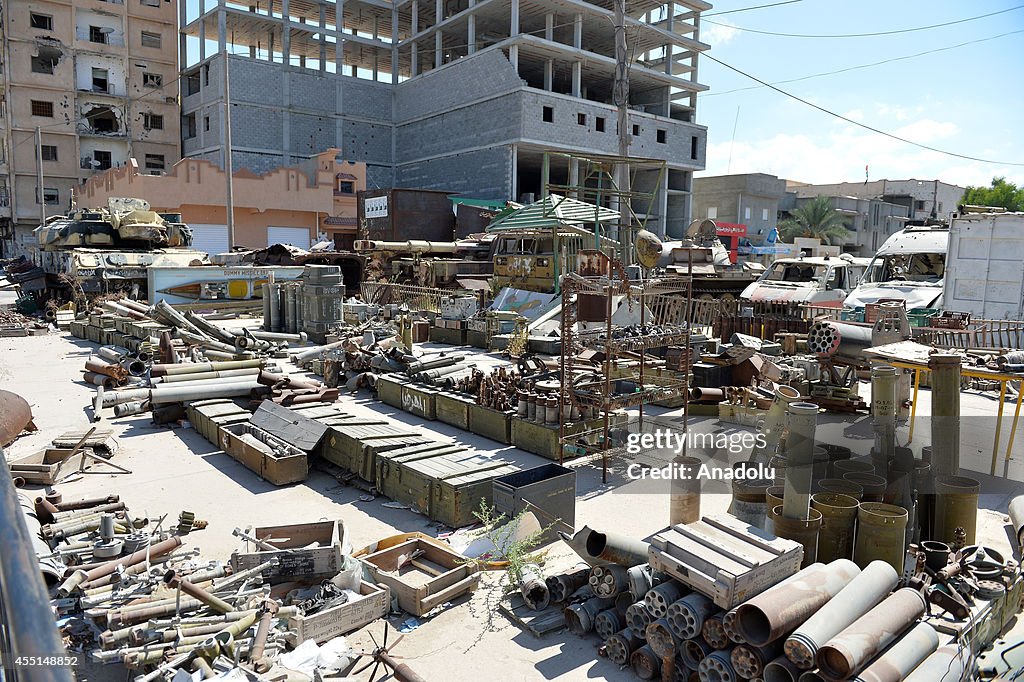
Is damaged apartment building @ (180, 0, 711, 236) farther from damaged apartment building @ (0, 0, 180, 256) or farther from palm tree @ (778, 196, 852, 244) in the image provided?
palm tree @ (778, 196, 852, 244)

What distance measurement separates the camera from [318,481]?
26.6ft

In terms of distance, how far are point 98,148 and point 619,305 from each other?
173 ft

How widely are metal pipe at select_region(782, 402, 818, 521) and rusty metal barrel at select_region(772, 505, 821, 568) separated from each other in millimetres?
41

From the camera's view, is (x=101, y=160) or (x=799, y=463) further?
(x=101, y=160)

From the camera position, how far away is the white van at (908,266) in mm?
16875

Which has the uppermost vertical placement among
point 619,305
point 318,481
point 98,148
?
point 98,148

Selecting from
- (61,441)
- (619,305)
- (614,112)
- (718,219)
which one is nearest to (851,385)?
(619,305)

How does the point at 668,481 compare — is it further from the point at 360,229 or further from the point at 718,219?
the point at 718,219

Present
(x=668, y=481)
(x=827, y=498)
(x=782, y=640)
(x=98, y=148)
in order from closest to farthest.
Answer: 1. (x=782, y=640)
2. (x=827, y=498)
3. (x=668, y=481)
4. (x=98, y=148)

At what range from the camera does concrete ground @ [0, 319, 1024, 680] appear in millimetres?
4672

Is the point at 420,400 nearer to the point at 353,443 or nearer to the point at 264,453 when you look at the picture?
the point at 353,443

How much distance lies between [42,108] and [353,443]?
57.3m

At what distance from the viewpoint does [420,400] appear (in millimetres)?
10812

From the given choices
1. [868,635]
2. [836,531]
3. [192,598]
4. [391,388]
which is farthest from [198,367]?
[868,635]
